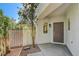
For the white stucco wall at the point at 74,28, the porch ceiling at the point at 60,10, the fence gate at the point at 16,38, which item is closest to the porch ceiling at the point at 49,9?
the porch ceiling at the point at 60,10

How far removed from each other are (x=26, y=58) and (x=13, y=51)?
22 cm

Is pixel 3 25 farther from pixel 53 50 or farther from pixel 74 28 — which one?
pixel 74 28

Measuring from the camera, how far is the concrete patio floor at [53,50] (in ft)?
8.79

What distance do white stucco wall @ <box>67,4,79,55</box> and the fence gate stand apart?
74cm

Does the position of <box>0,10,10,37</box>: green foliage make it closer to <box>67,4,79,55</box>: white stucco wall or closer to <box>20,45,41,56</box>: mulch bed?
<box>20,45,41,56</box>: mulch bed

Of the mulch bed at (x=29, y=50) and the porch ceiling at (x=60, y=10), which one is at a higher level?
the porch ceiling at (x=60, y=10)

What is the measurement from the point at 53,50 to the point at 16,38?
592 millimetres

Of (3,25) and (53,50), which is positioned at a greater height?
(3,25)

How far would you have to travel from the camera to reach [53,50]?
8.91 feet

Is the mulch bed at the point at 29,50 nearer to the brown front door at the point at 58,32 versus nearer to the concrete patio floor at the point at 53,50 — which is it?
the concrete patio floor at the point at 53,50

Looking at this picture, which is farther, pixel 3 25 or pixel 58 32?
pixel 58 32

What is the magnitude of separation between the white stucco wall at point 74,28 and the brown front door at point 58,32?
5.3 inches

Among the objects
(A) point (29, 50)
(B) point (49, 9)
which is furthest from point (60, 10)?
(A) point (29, 50)

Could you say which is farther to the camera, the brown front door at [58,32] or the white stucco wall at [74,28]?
the brown front door at [58,32]
